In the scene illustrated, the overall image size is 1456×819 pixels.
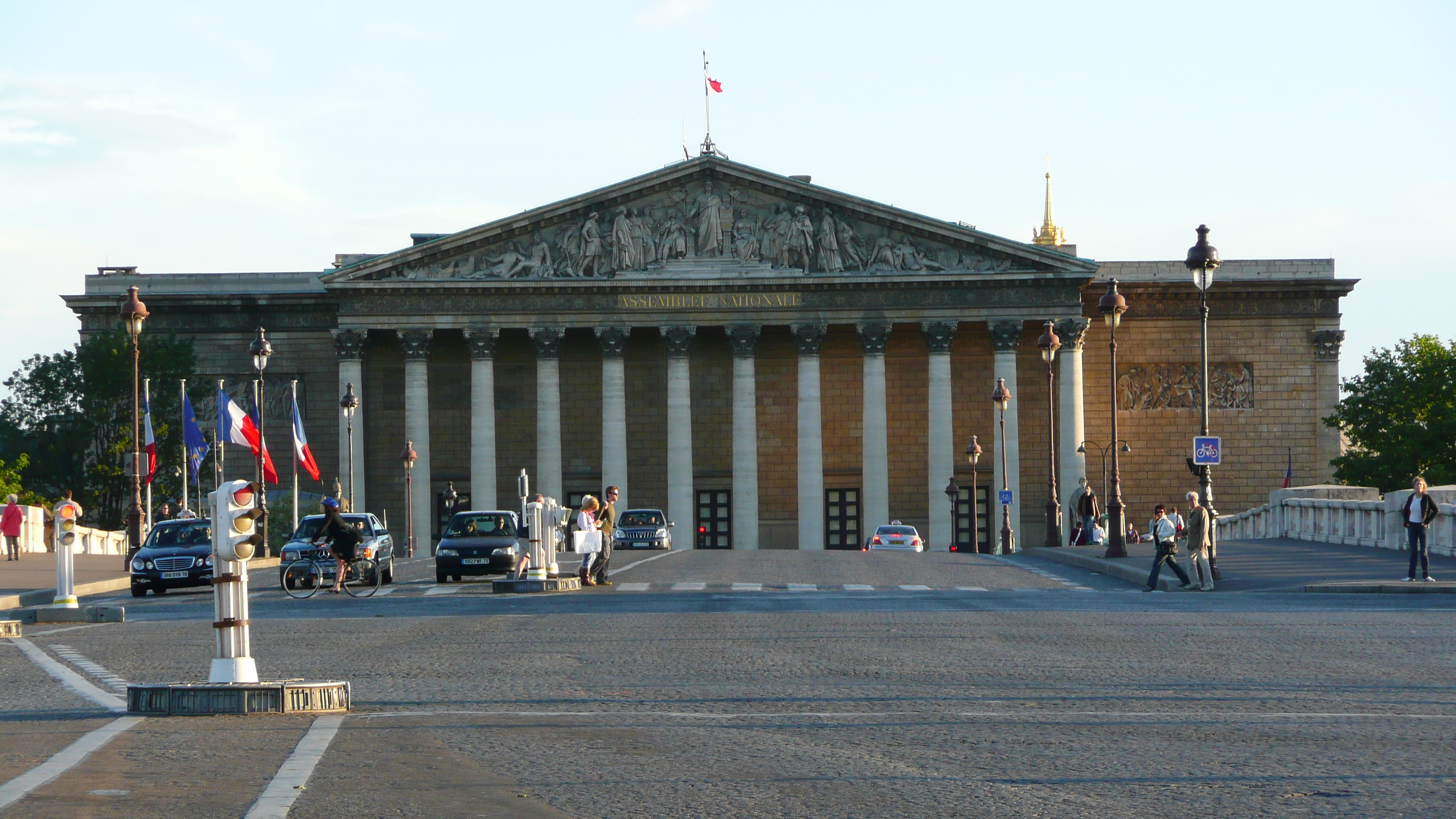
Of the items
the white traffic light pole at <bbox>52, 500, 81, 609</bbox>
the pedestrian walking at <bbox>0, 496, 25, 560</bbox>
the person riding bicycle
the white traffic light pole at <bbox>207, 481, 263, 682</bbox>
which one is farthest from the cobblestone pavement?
the pedestrian walking at <bbox>0, 496, 25, 560</bbox>

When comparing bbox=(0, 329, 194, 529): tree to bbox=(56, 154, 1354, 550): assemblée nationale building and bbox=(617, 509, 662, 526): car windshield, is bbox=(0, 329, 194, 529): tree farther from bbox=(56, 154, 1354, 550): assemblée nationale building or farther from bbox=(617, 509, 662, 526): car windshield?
bbox=(617, 509, 662, 526): car windshield

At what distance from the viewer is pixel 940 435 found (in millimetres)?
Result: 74500

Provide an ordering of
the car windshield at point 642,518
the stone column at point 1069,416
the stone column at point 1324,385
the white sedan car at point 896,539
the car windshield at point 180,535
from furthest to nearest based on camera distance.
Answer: the stone column at point 1324,385 → the stone column at point 1069,416 → the white sedan car at point 896,539 → the car windshield at point 642,518 → the car windshield at point 180,535

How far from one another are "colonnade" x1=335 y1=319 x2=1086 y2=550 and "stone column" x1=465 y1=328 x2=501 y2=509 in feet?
0.13

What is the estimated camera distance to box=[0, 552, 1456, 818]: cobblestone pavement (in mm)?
9219

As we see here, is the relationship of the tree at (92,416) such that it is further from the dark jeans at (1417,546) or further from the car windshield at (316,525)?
the dark jeans at (1417,546)

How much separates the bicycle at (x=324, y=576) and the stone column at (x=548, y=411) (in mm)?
41506

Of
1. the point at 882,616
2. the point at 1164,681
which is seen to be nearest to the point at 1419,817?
the point at 1164,681

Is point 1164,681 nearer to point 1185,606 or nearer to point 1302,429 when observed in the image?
point 1185,606

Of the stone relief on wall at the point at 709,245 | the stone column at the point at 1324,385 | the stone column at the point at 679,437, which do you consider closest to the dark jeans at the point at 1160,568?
the stone column at the point at 679,437

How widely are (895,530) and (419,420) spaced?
869 inches

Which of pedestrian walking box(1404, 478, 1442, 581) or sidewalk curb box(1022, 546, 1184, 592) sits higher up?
pedestrian walking box(1404, 478, 1442, 581)

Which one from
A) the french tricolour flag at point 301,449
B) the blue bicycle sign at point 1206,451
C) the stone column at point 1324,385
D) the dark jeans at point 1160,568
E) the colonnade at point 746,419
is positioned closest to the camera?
the dark jeans at point 1160,568

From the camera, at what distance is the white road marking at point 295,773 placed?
8758mm
